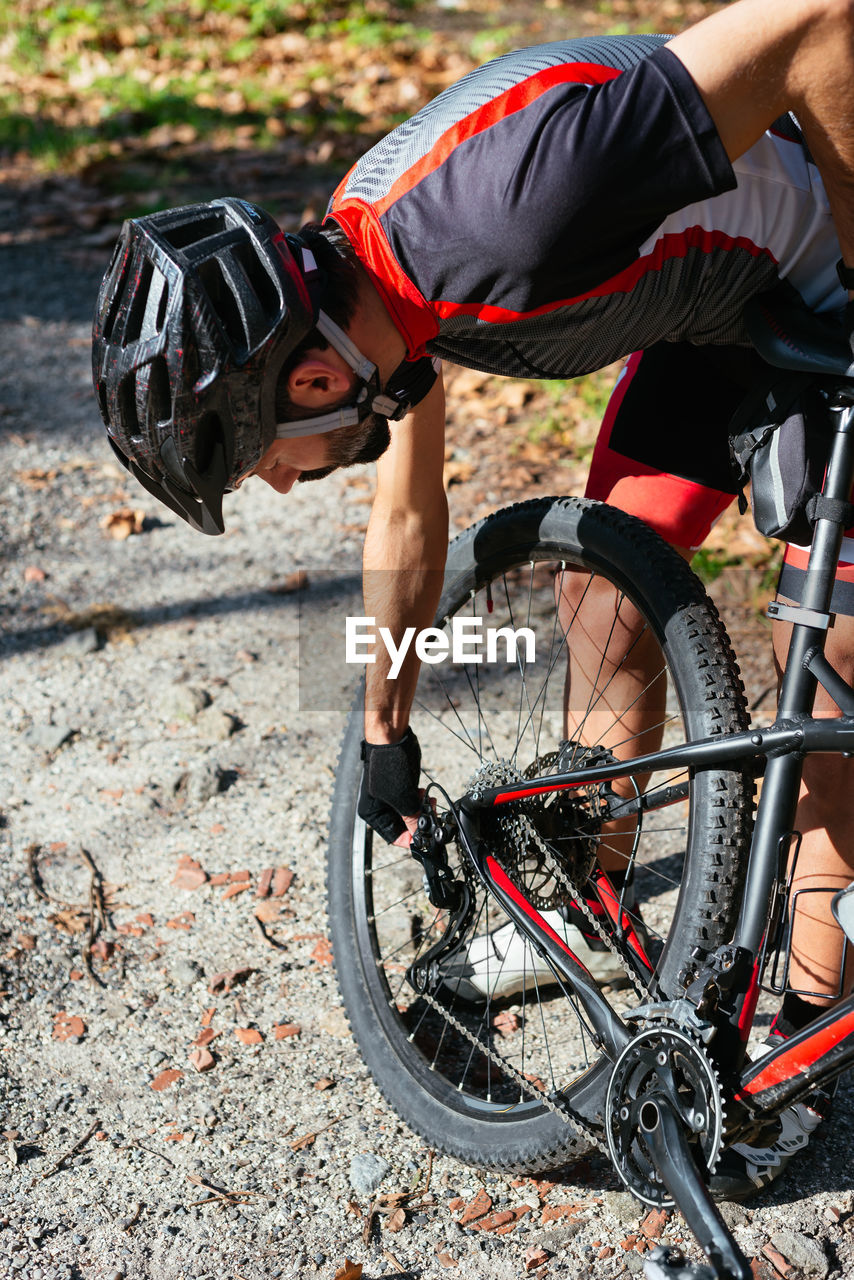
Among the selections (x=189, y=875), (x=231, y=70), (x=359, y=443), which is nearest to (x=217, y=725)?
(x=189, y=875)

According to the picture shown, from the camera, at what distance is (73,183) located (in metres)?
7.47

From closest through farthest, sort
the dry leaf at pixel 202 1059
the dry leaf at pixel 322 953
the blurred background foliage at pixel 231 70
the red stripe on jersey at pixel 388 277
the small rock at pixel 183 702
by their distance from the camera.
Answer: the red stripe on jersey at pixel 388 277 → the dry leaf at pixel 202 1059 → the dry leaf at pixel 322 953 → the small rock at pixel 183 702 → the blurred background foliage at pixel 231 70

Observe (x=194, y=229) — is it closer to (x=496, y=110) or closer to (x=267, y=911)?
(x=496, y=110)

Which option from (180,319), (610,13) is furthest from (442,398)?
(610,13)

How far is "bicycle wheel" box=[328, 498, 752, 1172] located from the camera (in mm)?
1790

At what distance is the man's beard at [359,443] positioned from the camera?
6.19 ft

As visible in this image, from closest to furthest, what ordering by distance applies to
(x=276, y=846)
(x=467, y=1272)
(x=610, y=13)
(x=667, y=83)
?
(x=667, y=83) < (x=467, y=1272) < (x=276, y=846) < (x=610, y=13)

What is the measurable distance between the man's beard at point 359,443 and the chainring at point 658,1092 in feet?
3.32

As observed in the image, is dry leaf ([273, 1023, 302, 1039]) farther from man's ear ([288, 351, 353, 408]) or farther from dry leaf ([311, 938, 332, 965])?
man's ear ([288, 351, 353, 408])

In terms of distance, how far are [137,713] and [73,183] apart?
5.30 m

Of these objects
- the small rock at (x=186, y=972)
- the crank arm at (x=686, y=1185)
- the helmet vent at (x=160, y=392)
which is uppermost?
the helmet vent at (x=160, y=392)

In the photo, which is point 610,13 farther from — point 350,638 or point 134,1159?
point 134,1159

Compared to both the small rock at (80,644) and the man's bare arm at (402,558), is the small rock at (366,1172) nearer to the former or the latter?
the man's bare arm at (402,558)

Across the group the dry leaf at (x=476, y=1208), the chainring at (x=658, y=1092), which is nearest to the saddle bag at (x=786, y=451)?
the chainring at (x=658, y=1092)
